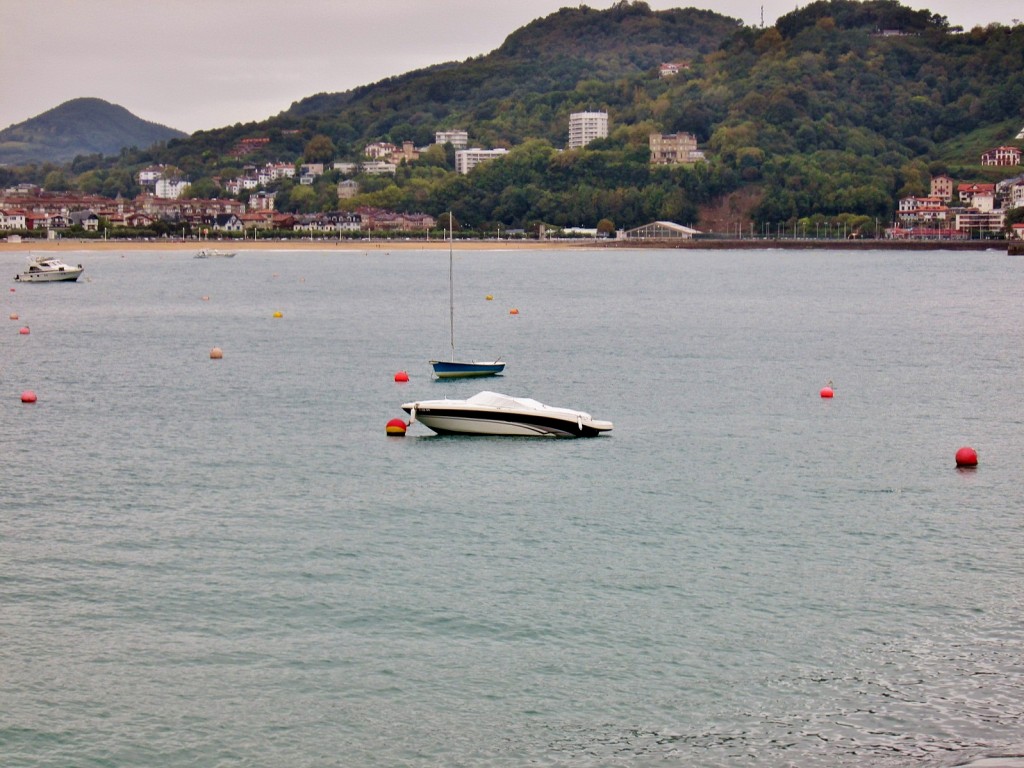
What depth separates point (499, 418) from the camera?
34.9 metres

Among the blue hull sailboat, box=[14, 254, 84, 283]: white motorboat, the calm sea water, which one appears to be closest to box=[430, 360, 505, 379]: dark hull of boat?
the blue hull sailboat

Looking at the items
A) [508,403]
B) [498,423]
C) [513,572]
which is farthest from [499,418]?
[513,572]

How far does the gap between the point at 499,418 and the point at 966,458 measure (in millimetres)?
10871

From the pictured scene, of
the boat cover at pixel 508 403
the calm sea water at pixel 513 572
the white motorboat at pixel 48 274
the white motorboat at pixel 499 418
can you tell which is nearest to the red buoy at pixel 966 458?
the calm sea water at pixel 513 572

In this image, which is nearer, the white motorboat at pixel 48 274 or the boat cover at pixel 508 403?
the boat cover at pixel 508 403

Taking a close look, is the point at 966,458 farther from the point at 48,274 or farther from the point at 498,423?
the point at 48,274

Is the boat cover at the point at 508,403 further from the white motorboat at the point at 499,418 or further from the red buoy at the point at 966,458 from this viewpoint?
the red buoy at the point at 966,458

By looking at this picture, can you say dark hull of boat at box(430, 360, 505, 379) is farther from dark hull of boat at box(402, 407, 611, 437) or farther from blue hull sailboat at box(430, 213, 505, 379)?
dark hull of boat at box(402, 407, 611, 437)

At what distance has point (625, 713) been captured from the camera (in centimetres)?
1759

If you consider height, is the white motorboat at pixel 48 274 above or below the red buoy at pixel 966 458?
above

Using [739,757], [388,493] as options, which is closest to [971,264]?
[388,493]

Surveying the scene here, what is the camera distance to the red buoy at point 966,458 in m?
32.0

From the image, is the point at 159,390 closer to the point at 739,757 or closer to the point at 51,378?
the point at 51,378

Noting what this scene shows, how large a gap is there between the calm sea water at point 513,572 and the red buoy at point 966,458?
386 millimetres
